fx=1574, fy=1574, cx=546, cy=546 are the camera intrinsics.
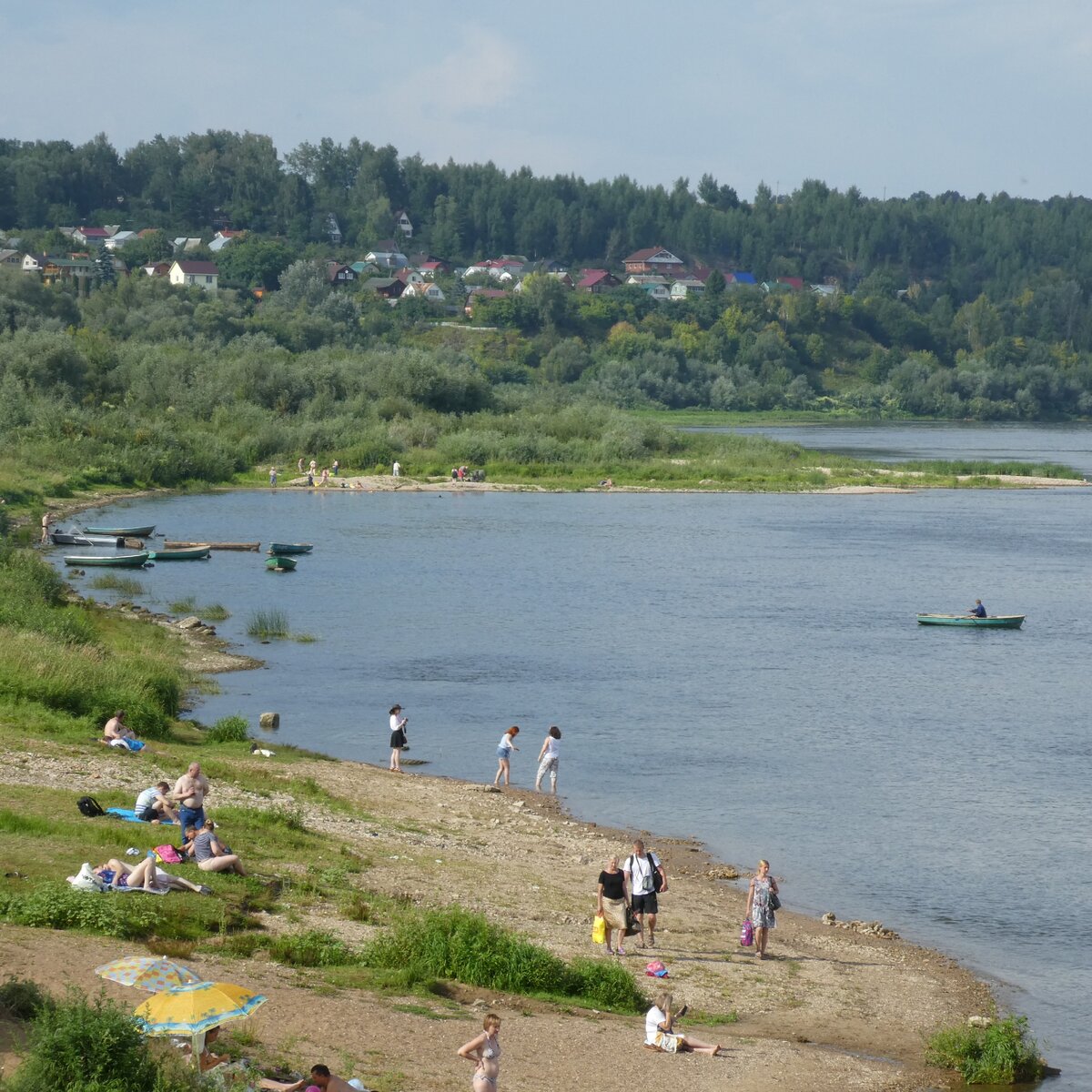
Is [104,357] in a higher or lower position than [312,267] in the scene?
lower

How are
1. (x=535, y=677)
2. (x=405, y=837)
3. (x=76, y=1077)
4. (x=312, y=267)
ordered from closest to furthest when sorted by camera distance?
(x=76, y=1077) → (x=405, y=837) → (x=535, y=677) → (x=312, y=267)

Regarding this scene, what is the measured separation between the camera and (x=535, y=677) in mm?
41812

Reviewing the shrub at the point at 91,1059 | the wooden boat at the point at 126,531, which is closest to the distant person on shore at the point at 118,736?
the shrub at the point at 91,1059

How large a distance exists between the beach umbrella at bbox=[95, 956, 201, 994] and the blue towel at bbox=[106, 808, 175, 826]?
7220 mm

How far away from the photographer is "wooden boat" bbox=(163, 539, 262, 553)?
6206 centimetres

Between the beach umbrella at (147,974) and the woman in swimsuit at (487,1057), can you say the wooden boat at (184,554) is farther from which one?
the woman in swimsuit at (487,1057)

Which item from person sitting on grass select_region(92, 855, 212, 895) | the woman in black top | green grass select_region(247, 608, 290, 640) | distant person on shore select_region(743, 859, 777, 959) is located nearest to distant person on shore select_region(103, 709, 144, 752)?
person sitting on grass select_region(92, 855, 212, 895)

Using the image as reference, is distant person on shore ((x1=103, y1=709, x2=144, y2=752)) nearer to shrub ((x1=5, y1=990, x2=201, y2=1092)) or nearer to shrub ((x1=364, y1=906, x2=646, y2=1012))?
shrub ((x1=364, y1=906, x2=646, y2=1012))

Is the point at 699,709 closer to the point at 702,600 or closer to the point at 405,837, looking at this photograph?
the point at 405,837

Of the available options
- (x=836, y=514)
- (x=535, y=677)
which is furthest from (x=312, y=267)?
(x=535, y=677)

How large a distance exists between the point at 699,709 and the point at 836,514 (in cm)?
5106

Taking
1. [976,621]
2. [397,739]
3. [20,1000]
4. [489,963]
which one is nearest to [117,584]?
[397,739]

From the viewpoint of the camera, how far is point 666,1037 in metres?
16.3

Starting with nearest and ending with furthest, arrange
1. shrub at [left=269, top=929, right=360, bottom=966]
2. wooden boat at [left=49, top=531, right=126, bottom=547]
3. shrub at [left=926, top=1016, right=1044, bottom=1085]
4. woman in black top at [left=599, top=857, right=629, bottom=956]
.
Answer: shrub at [left=269, top=929, right=360, bottom=966]
shrub at [left=926, top=1016, right=1044, bottom=1085]
woman in black top at [left=599, top=857, right=629, bottom=956]
wooden boat at [left=49, top=531, right=126, bottom=547]
